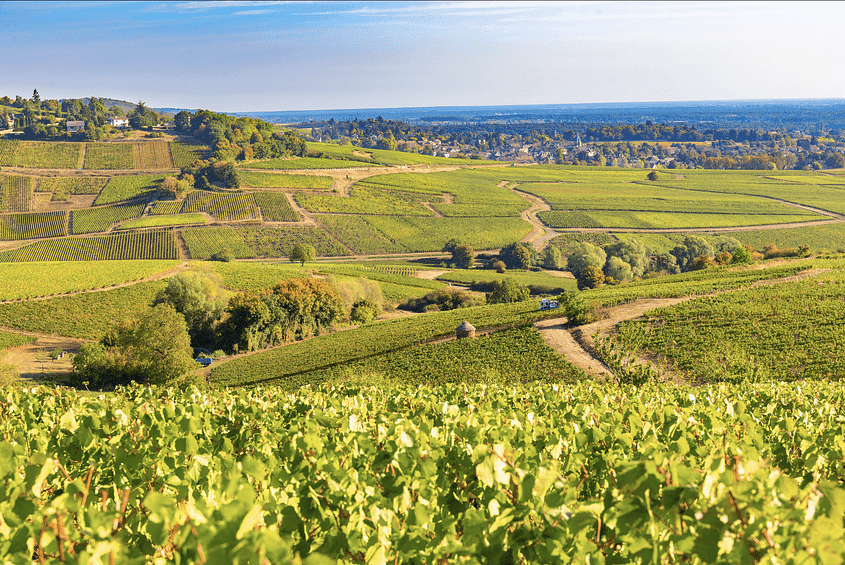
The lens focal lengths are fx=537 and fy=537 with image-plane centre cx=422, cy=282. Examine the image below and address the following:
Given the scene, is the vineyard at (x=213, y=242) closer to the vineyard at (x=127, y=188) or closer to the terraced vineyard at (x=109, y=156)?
the vineyard at (x=127, y=188)

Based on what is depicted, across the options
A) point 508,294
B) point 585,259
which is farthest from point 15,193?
point 585,259

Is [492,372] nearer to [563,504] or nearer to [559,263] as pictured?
[563,504]

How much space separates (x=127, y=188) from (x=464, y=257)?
108599 millimetres

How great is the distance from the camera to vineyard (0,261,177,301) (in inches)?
2950

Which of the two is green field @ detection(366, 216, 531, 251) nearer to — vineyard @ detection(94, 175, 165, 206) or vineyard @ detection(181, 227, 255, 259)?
vineyard @ detection(181, 227, 255, 259)

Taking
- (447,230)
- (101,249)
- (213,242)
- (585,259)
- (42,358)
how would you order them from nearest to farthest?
(42,358) < (585,259) < (101,249) < (213,242) < (447,230)

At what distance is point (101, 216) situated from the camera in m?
145

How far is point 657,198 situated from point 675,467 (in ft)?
666

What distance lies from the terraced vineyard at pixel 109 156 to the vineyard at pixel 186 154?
13.6 metres

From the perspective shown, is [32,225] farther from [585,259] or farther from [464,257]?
[585,259]

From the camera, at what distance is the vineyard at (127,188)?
156 metres

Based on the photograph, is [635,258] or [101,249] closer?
[635,258]

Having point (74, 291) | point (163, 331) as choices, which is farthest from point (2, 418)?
point (74, 291)

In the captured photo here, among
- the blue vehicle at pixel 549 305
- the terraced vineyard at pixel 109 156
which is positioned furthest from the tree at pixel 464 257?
the terraced vineyard at pixel 109 156
